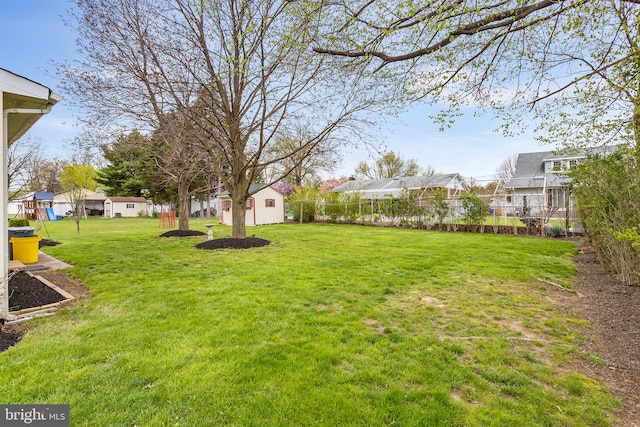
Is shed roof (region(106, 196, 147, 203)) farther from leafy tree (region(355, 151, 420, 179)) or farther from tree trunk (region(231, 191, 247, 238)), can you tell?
tree trunk (region(231, 191, 247, 238))

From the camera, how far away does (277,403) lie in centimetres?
211

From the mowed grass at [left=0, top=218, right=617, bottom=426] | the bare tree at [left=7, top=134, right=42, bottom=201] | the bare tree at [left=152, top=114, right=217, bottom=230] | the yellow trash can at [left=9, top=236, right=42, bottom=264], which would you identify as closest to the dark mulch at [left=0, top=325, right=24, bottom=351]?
the mowed grass at [left=0, top=218, right=617, bottom=426]

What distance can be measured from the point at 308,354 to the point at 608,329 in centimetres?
342

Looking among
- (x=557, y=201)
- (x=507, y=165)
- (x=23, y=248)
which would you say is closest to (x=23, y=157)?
(x=23, y=248)

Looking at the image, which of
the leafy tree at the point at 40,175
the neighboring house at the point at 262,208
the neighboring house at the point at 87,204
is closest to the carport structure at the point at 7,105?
the leafy tree at the point at 40,175

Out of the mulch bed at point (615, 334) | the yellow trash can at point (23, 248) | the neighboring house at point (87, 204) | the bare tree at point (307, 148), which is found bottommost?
the mulch bed at point (615, 334)

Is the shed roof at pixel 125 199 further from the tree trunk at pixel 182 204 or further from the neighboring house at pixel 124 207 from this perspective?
the tree trunk at pixel 182 204

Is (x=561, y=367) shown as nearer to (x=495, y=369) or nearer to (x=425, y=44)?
(x=495, y=369)

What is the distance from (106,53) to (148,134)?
2319 millimetres

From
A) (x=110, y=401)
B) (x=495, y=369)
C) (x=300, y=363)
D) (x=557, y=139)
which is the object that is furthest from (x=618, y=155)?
(x=110, y=401)

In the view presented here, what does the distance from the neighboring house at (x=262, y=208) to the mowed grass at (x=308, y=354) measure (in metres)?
13.3

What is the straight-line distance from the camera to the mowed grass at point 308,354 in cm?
206

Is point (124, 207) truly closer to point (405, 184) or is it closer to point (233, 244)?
point (405, 184)

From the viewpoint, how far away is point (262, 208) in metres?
19.4
